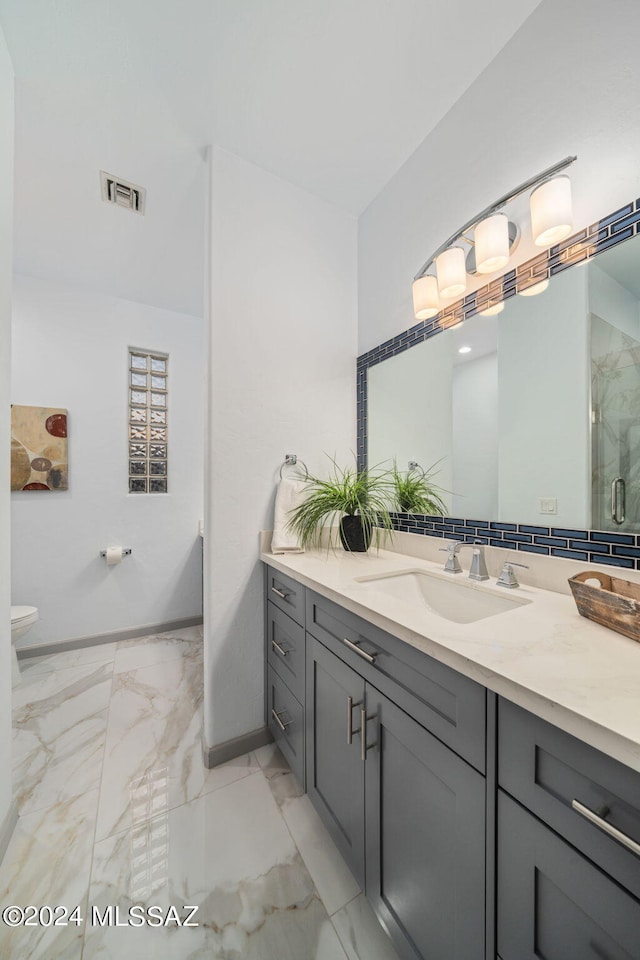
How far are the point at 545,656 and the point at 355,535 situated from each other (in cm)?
98

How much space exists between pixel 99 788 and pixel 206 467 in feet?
4.27

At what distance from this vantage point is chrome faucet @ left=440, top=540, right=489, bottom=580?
113 cm

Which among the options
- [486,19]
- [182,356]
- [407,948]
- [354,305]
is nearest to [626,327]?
[486,19]

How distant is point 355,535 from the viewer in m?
1.57

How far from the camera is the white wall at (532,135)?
895 mm

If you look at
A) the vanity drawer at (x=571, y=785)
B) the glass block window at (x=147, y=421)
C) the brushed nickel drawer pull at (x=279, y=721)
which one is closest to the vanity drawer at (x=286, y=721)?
the brushed nickel drawer pull at (x=279, y=721)

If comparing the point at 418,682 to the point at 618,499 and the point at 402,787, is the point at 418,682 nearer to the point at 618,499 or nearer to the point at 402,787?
the point at 402,787

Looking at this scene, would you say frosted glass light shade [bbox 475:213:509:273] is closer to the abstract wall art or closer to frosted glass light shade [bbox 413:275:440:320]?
frosted glass light shade [bbox 413:275:440:320]

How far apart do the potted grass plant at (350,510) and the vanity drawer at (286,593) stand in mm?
206

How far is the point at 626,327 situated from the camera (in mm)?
871

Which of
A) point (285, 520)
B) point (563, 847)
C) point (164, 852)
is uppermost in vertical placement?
point (285, 520)

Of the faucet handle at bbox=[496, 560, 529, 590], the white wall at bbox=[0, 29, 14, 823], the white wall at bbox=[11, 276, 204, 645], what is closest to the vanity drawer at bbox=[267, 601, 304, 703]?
the faucet handle at bbox=[496, 560, 529, 590]

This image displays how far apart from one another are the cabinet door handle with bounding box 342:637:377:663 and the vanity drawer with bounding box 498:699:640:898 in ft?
1.12

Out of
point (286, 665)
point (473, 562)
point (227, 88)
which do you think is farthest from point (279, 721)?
point (227, 88)
